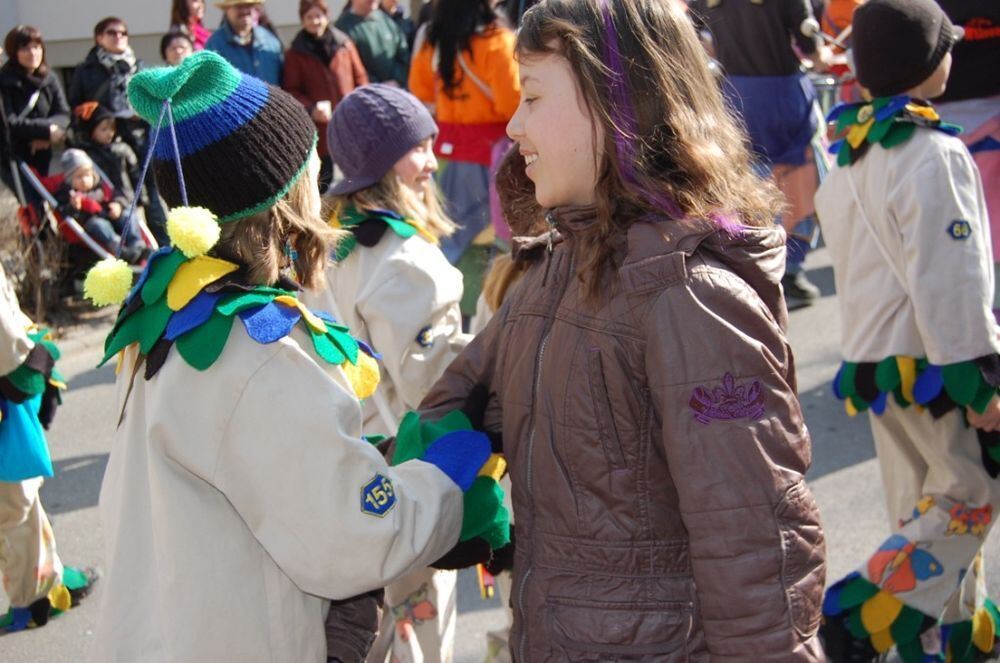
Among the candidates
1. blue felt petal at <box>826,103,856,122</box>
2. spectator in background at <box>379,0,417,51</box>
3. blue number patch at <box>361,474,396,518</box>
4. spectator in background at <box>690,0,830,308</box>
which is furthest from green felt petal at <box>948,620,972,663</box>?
spectator in background at <box>379,0,417,51</box>

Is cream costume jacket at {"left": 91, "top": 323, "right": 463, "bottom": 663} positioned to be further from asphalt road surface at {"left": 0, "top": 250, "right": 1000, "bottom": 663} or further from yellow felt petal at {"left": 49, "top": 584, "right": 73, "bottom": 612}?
yellow felt petal at {"left": 49, "top": 584, "right": 73, "bottom": 612}

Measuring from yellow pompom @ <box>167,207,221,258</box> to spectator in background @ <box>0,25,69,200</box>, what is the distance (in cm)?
675

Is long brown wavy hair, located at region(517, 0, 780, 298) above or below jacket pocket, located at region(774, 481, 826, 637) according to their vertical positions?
above

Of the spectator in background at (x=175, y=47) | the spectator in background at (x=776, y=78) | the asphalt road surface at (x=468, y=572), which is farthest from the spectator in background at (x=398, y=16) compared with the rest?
the asphalt road surface at (x=468, y=572)

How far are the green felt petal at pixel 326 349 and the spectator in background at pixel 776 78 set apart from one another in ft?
16.0

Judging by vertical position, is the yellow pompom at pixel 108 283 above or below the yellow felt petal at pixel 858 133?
above

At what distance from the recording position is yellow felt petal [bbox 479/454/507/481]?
2264 mm

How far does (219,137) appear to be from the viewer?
6.76 feet

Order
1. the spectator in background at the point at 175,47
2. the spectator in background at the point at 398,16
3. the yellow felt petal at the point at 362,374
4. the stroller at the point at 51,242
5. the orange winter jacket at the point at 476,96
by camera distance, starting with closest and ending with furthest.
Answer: the yellow felt petal at the point at 362,374 → the orange winter jacket at the point at 476,96 → the stroller at the point at 51,242 → the spectator in background at the point at 175,47 → the spectator in background at the point at 398,16

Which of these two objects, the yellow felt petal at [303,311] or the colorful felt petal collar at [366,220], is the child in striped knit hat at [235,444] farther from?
the colorful felt petal collar at [366,220]

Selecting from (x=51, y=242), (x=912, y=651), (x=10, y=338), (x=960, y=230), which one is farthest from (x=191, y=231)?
(x=51, y=242)

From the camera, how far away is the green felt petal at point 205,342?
1.96 meters

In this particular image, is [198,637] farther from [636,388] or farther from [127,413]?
[636,388]

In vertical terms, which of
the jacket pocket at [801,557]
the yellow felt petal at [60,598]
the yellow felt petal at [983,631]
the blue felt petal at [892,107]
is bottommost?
the yellow felt petal at [60,598]
